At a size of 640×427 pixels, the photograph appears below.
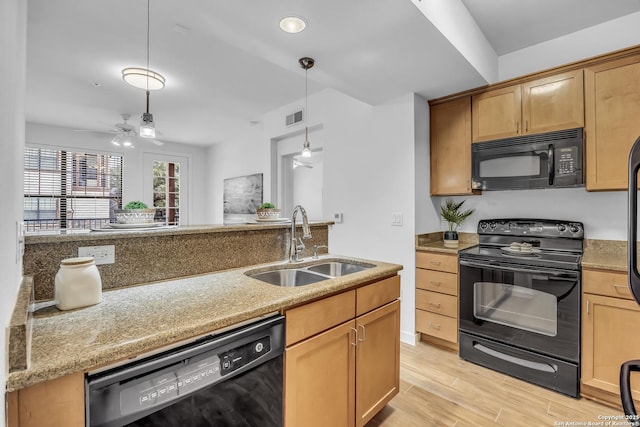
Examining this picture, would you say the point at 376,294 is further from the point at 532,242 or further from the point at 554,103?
the point at 554,103

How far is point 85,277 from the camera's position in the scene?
42.5 inches

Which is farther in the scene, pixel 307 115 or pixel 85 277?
pixel 307 115

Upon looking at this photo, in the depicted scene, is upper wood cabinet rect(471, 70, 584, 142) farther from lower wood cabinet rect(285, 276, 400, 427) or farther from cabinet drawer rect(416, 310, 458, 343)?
lower wood cabinet rect(285, 276, 400, 427)

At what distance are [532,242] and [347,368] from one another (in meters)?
2.12

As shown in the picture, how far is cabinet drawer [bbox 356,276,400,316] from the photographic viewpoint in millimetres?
1557

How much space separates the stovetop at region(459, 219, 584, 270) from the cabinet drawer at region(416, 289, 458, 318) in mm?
394

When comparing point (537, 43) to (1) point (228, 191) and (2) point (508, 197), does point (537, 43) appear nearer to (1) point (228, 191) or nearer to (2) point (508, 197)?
(2) point (508, 197)

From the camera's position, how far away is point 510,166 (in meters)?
2.54

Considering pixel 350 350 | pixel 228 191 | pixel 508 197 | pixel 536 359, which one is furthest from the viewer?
pixel 228 191

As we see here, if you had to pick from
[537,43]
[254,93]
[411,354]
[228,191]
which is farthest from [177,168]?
[537,43]

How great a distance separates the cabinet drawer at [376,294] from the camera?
1.56 meters

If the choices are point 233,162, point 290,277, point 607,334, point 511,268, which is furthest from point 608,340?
point 233,162

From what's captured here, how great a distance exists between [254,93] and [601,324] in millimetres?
3796

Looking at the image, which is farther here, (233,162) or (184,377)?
(233,162)
